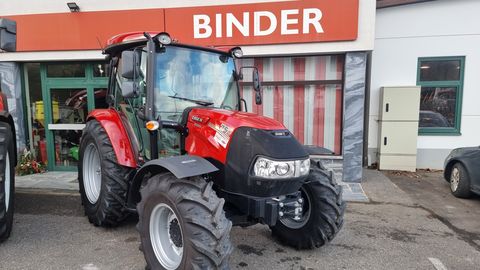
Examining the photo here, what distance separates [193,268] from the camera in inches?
100.0

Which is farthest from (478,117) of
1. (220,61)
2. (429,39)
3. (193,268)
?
(193,268)

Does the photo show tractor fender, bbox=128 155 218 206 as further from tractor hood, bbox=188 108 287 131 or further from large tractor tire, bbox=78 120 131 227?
large tractor tire, bbox=78 120 131 227

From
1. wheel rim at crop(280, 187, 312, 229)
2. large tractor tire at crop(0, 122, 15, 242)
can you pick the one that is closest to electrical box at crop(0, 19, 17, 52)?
large tractor tire at crop(0, 122, 15, 242)

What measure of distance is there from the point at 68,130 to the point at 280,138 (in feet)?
21.1

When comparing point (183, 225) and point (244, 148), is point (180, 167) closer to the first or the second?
point (183, 225)

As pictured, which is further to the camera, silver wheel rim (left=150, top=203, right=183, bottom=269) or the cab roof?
the cab roof

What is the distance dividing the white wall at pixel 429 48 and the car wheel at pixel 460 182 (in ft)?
6.43

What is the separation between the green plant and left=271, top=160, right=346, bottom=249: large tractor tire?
636cm

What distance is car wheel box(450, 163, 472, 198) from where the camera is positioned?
5914 mm

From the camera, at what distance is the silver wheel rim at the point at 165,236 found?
2980 millimetres

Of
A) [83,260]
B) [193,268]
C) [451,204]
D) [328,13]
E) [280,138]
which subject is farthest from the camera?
[328,13]

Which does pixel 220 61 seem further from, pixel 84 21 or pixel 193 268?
pixel 84 21

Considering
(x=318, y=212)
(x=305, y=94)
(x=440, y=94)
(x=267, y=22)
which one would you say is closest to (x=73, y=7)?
(x=267, y=22)

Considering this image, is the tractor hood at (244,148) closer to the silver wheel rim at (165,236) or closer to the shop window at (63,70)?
the silver wheel rim at (165,236)
